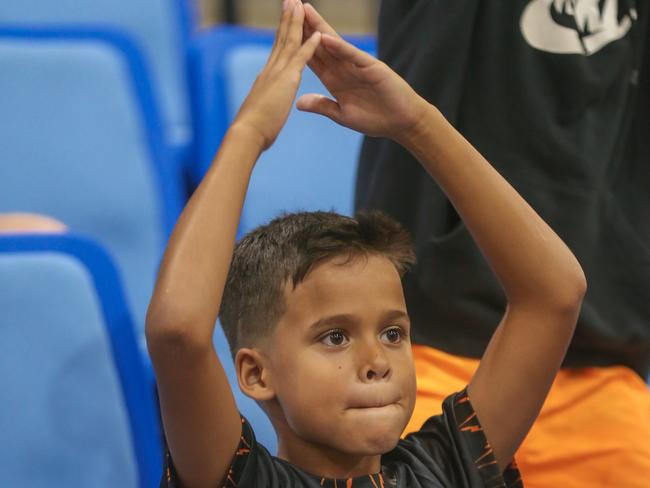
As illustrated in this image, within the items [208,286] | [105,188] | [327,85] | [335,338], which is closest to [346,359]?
[335,338]

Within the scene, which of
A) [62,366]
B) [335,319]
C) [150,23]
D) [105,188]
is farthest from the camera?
[150,23]

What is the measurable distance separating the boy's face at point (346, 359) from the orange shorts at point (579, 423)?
268mm

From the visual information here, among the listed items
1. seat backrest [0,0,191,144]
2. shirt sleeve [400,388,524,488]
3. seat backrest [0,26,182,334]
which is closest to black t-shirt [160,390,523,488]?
shirt sleeve [400,388,524,488]

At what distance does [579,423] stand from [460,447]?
28 cm

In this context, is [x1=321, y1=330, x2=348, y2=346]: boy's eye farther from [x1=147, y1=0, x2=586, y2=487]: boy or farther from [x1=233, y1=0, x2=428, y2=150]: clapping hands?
[x1=233, y1=0, x2=428, y2=150]: clapping hands

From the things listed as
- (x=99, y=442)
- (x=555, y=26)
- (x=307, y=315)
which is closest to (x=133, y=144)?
(x=99, y=442)

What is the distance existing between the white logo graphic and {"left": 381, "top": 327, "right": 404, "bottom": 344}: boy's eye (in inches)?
18.8

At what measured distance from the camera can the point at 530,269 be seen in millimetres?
993

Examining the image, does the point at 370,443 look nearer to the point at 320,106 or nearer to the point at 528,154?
the point at 320,106

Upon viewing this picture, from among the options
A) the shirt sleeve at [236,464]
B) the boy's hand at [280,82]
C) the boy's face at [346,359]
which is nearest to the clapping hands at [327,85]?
the boy's hand at [280,82]

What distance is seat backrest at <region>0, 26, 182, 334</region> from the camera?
1611 millimetres

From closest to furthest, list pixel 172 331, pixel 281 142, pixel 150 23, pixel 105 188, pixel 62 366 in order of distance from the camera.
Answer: pixel 172 331 → pixel 62 366 → pixel 105 188 → pixel 281 142 → pixel 150 23

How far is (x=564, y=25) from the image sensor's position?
1.27 m

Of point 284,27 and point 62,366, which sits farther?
point 62,366
